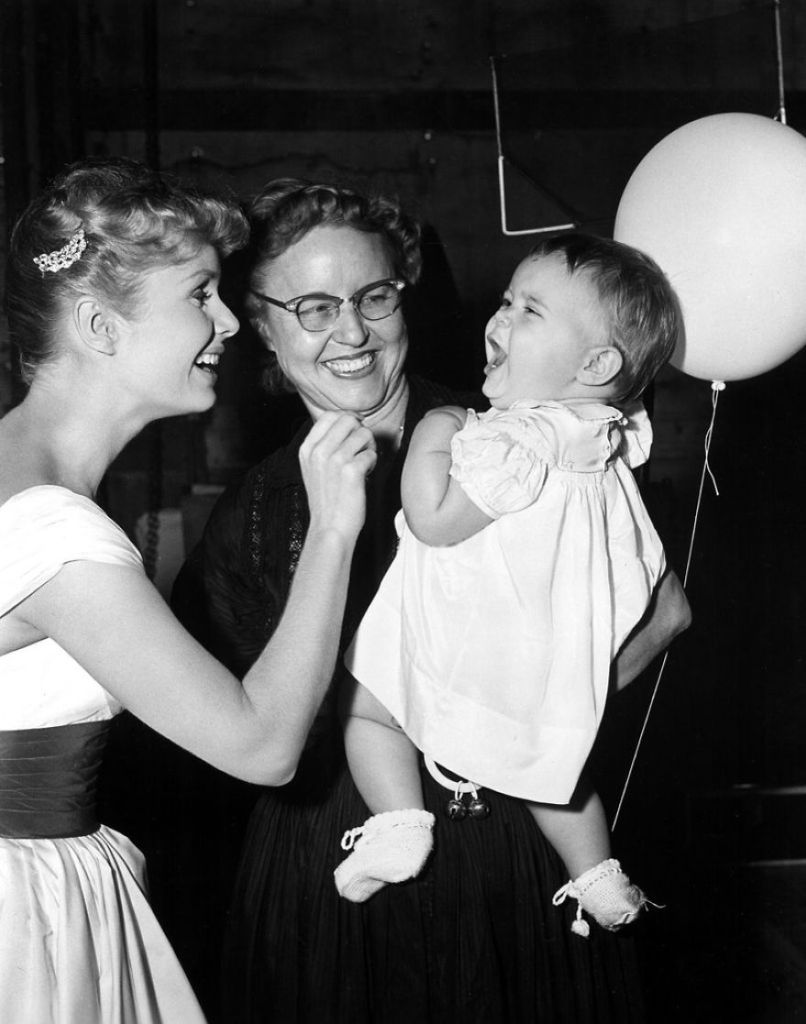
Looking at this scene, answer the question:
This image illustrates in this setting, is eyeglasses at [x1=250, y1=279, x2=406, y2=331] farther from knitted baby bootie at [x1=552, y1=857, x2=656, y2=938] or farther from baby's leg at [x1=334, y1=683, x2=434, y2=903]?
knitted baby bootie at [x1=552, y1=857, x2=656, y2=938]

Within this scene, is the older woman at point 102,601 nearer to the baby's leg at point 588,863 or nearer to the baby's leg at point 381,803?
the baby's leg at point 381,803

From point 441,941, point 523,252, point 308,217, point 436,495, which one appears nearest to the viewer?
point 436,495

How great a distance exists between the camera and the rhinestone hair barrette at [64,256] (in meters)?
1.50

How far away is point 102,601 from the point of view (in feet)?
4.28

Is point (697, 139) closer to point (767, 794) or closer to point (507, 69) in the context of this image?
point (507, 69)

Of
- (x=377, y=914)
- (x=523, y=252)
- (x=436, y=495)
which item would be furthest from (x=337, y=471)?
(x=523, y=252)

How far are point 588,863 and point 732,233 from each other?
1.06 metres

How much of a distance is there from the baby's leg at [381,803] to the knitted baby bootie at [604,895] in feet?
0.87

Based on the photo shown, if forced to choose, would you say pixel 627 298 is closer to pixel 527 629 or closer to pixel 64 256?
pixel 527 629

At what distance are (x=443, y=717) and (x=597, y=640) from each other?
0.26 m

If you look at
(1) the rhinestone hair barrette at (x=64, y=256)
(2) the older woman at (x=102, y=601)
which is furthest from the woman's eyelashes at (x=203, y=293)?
(1) the rhinestone hair barrette at (x=64, y=256)

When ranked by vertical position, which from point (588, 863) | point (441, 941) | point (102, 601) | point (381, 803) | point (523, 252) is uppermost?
point (523, 252)

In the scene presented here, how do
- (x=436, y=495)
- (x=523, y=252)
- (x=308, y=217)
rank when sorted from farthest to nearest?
1. (x=523, y=252)
2. (x=308, y=217)
3. (x=436, y=495)

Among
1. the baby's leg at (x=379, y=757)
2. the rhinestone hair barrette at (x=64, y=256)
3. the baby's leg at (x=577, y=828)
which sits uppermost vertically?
the rhinestone hair barrette at (x=64, y=256)
